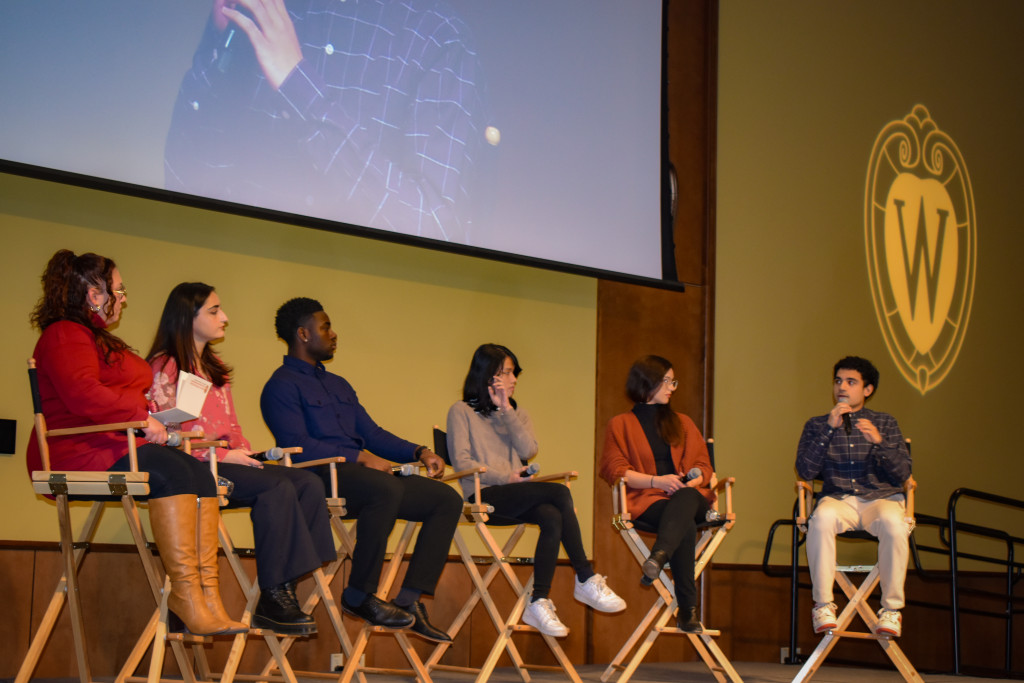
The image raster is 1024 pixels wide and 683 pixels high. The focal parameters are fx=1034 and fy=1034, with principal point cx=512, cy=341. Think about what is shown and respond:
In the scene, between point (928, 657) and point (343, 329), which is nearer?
point (343, 329)

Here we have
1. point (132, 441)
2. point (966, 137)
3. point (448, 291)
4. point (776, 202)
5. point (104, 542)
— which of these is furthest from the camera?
point (966, 137)

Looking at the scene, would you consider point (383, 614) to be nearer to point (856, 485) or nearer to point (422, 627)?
point (422, 627)

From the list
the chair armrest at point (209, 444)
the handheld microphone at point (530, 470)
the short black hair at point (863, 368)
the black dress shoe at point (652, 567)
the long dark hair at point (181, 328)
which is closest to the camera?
the chair armrest at point (209, 444)

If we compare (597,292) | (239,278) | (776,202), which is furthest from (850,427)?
(239,278)

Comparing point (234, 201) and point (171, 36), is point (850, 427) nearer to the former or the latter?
point (234, 201)

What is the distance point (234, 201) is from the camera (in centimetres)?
366

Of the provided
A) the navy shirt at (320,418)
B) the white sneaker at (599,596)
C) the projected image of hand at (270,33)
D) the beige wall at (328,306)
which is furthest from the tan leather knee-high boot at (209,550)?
the projected image of hand at (270,33)

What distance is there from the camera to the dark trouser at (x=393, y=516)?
322cm

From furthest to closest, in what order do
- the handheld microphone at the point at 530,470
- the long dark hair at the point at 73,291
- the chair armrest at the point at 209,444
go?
1. the handheld microphone at the point at 530,470
2. the long dark hair at the point at 73,291
3. the chair armrest at the point at 209,444

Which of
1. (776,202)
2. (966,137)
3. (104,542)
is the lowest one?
(104,542)

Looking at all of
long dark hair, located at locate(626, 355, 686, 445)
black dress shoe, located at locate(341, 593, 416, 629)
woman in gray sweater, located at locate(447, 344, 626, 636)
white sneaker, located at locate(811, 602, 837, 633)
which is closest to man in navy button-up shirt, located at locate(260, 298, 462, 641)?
black dress shoe, located at locate(341, 593, 416, 629)

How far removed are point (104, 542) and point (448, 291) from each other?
1.72 m

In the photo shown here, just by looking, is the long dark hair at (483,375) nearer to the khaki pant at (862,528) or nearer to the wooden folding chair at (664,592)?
the wooden folding chair at (664,592)

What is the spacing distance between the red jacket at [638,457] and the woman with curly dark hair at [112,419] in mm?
1764
